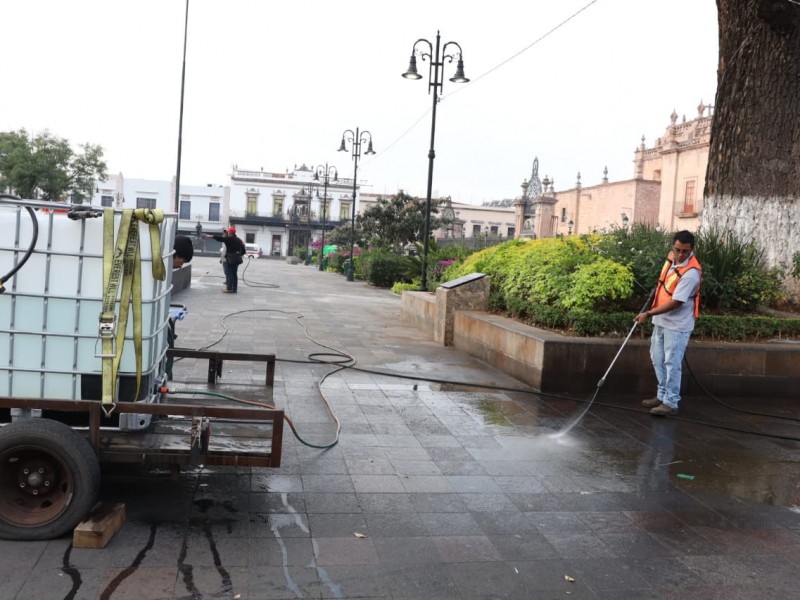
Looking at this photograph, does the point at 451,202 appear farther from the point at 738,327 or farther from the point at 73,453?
the point at 73,453

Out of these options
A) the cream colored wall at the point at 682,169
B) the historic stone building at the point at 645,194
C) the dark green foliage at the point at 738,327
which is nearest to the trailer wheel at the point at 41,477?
the dark green foliage at the point at 738,327

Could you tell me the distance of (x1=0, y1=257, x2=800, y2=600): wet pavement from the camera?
3.62 metres

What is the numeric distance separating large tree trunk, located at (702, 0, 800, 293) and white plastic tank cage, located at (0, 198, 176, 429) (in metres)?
8.71

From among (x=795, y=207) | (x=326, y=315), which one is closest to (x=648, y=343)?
(x=795, y=207)

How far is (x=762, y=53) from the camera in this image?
32.5 ft

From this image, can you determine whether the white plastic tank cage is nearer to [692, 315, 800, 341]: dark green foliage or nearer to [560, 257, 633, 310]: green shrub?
[560, 257, 633, 310]: green shrub

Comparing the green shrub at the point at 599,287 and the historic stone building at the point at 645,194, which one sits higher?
the historic stone building at the point at 645,194

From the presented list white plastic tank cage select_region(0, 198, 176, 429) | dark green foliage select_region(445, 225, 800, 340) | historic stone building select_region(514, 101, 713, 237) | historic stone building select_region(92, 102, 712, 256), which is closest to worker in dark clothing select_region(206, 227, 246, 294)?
dark green foliage select_region(445, 225, 800, 340)

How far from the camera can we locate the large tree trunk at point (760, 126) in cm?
985

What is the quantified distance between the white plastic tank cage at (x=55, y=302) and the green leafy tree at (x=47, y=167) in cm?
4555

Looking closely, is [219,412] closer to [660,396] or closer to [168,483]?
[168,483]

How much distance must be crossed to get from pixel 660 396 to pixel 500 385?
1847mm

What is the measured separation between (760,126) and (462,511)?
25.8 ft

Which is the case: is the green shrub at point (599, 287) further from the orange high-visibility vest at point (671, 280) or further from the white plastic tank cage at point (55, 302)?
the white plastic tank cage at point (55, 302)
